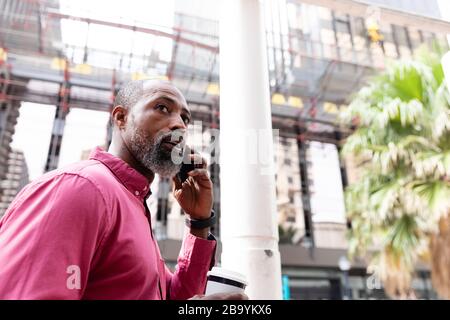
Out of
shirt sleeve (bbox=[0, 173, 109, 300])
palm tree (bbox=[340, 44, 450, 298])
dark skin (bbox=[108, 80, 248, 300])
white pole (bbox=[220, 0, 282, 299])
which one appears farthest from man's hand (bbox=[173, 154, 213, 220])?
palm tree (bbox=[340, 44, 450, 298])

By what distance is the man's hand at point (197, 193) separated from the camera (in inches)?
40.8

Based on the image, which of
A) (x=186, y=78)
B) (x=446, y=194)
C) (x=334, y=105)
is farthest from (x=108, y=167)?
(x=334, y=105)

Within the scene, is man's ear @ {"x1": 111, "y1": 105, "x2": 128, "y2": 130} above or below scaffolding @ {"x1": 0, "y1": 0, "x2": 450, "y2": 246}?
below

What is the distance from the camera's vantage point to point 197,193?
1054 mm

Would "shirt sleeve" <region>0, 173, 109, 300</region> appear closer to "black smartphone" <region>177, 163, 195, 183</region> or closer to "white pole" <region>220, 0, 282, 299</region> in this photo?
"black smartphone" <region>177, 163, 195, 183</region>

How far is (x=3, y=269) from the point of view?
0.58 meters

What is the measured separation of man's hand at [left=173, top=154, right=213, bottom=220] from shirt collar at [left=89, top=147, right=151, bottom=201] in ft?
0.43

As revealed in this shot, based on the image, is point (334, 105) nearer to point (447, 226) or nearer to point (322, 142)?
point (322, 142)

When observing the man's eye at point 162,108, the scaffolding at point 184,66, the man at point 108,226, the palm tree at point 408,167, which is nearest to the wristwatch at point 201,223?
the man at point 108,226

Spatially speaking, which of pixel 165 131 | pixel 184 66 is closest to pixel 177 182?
pixel 165 131

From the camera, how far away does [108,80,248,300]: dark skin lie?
104cm

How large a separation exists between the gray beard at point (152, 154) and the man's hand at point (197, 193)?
0.06m

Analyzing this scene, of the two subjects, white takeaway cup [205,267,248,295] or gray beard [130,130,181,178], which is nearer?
white takeaway cup [205,267,248,295]

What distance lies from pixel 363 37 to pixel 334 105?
245cm
